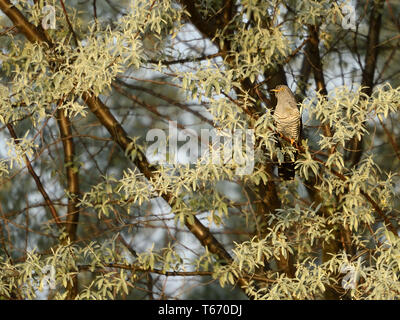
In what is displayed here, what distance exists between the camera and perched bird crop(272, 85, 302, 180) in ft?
8.62

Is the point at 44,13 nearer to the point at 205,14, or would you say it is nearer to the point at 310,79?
the point at 205,14

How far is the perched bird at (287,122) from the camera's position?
2.63 metres

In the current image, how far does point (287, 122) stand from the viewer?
2.64 m

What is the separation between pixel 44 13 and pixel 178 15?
0.70m

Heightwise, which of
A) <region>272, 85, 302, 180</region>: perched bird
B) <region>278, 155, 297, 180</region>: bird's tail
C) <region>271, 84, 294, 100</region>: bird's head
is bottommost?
<region>278, 155, 297, 180</region>: bird's tail

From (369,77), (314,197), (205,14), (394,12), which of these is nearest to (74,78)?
(205,14)

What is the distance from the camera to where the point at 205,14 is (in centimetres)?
341
